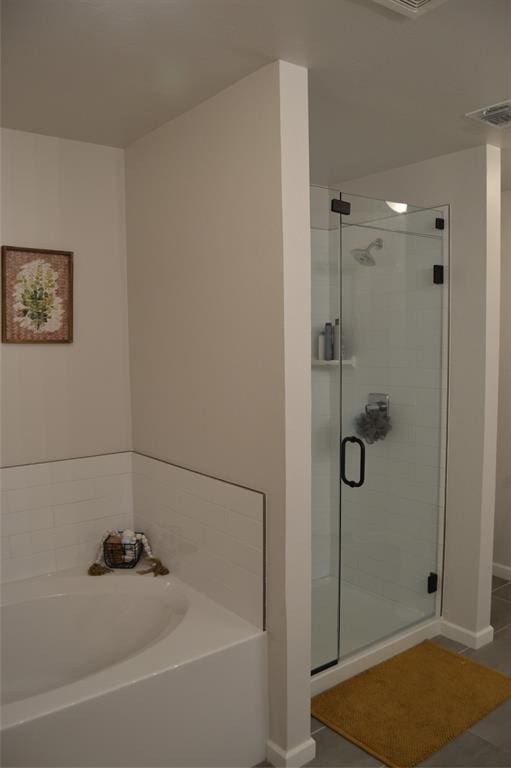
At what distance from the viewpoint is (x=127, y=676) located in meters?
2.05

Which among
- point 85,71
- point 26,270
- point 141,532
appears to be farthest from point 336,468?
point 85,71

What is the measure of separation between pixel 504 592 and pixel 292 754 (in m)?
2.08

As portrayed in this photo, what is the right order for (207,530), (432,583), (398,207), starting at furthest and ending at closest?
(432,583), (398,207), (207,530)

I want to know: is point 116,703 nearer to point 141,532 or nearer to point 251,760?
point 251,760

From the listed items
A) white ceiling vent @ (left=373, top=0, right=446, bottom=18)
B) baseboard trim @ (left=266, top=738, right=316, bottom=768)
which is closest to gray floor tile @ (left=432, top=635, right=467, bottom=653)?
baseboard trim @ (left=266, top=738, right=316, bottom=768)

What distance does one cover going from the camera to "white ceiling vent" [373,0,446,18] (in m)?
1.73

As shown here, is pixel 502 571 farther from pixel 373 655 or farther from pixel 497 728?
pixel 497 728

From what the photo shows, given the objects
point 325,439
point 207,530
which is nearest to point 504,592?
point 325,439

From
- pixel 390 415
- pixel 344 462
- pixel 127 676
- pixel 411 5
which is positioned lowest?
pixel 127 676

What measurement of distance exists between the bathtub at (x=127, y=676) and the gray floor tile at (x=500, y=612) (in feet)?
5.55

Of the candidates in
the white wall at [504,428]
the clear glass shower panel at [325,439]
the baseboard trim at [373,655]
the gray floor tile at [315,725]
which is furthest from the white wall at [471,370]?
the gray floor tile at [315,725]

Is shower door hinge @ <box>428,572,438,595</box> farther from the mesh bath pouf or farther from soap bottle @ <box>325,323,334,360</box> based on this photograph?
soap bottle @ <box>325,323,334,360</box>

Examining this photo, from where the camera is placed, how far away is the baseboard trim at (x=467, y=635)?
10.4ft

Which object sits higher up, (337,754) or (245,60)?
(245,60)
